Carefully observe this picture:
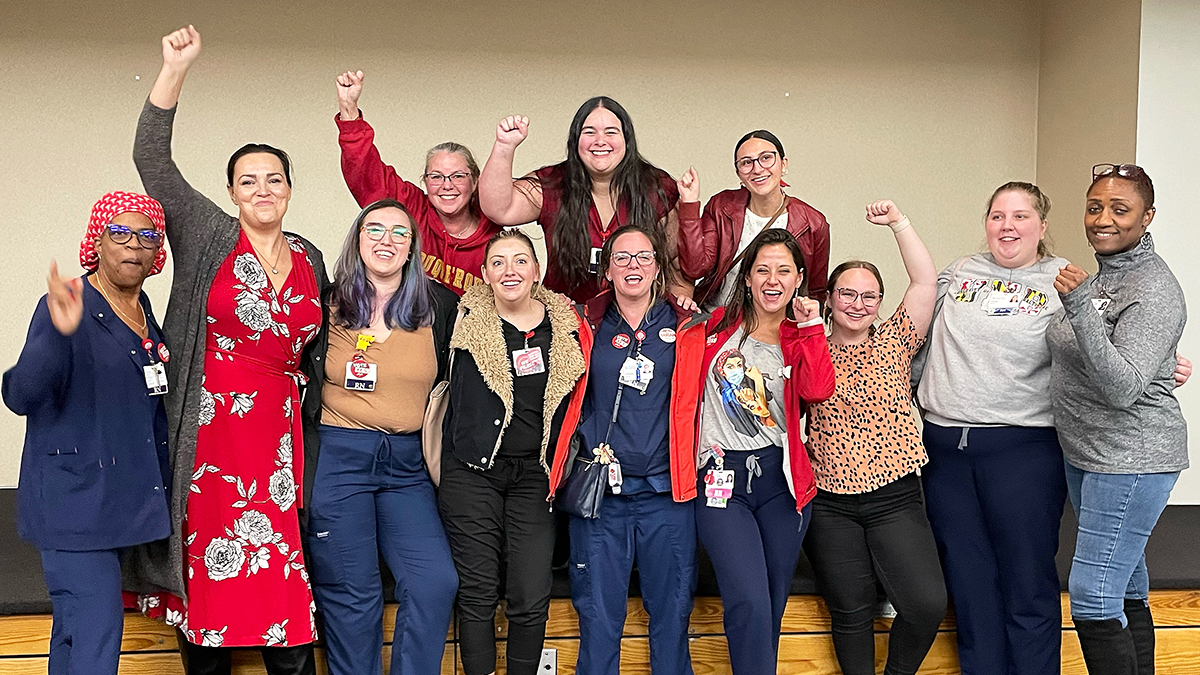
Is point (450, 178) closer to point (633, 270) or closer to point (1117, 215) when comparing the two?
point (633, 270)

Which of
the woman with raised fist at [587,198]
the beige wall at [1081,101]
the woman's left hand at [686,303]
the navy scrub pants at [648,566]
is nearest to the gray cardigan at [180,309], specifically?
the woman with raised fist at [587,198]

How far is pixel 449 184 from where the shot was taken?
3354 mm

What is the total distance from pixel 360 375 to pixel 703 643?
1411 millimetres

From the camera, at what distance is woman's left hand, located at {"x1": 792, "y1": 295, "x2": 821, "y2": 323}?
2.89 meters

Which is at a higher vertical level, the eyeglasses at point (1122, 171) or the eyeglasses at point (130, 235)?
the eyeglasses at point (1122, 171)

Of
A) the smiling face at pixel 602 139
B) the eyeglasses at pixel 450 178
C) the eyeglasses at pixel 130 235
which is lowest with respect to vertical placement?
the eyeglasses at pixel 130 235

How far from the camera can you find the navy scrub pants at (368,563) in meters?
2.88

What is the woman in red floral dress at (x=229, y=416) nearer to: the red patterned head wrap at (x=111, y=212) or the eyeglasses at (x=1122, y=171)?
the red patterned head wrap at (x=111, y=212)

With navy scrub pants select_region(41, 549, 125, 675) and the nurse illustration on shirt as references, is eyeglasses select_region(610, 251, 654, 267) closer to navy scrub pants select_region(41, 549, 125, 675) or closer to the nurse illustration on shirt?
the nurse illustration on shirt

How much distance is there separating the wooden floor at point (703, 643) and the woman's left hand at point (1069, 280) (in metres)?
1.26

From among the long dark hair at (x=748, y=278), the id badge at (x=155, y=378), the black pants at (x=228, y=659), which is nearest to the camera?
the id badge at (x=155, y=378)

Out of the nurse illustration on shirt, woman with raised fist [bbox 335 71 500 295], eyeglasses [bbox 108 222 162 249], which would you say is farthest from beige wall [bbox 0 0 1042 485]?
eyeglasses [bbox 108 222 162 249]

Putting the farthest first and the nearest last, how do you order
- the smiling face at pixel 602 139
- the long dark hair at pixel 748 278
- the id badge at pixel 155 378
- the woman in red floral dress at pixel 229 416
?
the smiling face at pixel 602 139, the long dark hair at pixel 748 278, the woman in red floral dress at pixel 229 416, the id badge at pixel 155 378

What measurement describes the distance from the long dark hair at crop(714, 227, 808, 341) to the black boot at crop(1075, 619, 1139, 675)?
48.9 inches
